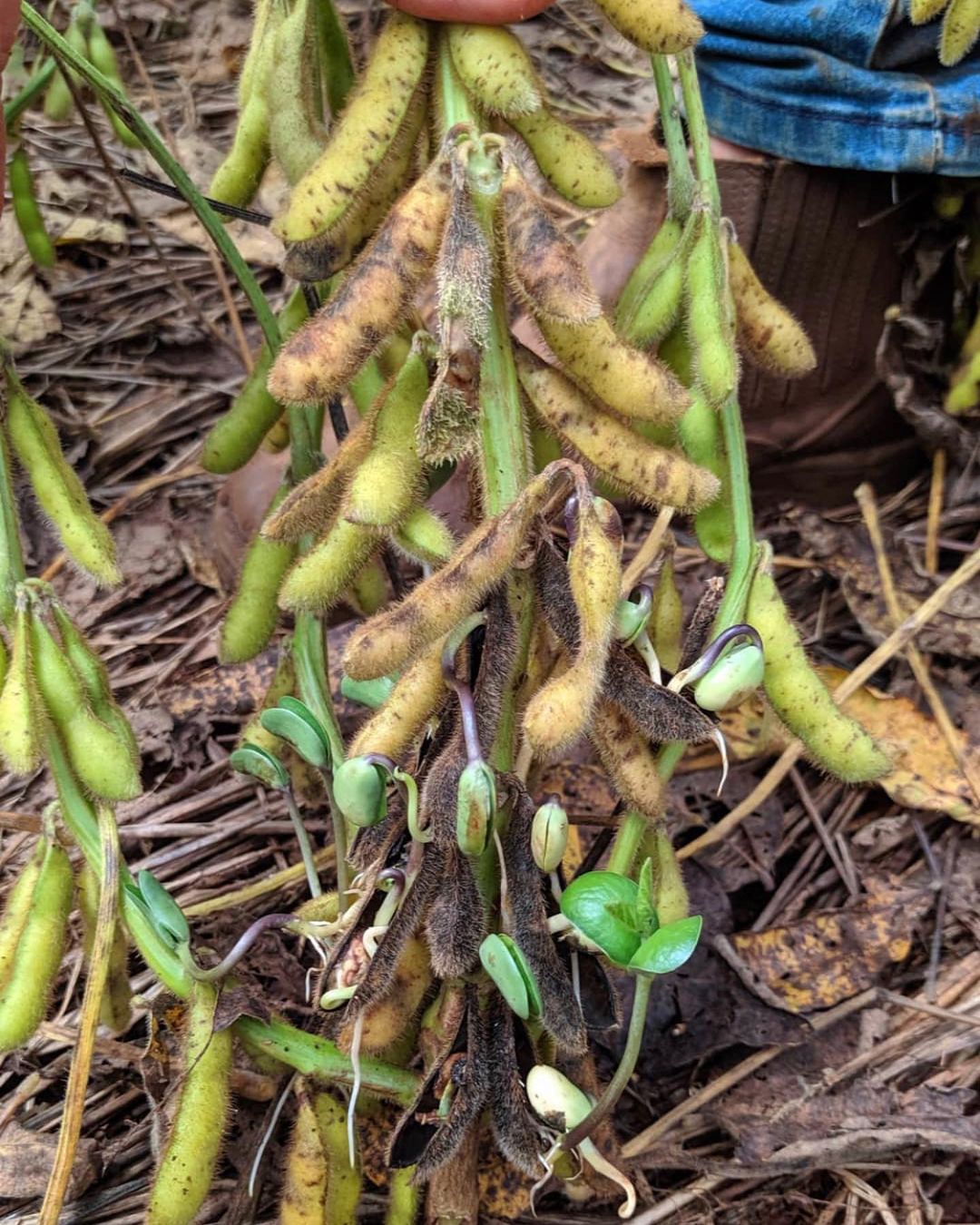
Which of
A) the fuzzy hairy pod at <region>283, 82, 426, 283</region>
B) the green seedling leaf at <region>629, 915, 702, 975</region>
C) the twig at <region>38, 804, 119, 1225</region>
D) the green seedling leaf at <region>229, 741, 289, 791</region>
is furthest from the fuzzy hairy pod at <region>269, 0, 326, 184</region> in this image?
the green seedling leaf at <region>629, 915, 702, 975</region>

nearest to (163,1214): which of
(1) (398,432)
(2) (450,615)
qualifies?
(2) (450,615)

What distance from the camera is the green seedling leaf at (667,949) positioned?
86 centimetres

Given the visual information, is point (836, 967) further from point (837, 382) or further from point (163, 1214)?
point (837, 382)

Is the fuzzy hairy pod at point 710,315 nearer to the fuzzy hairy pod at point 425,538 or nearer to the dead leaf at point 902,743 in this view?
the fuzzy hairy pod at point 425,538

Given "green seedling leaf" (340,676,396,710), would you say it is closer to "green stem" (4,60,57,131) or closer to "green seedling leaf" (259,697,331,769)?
"green seedling leaf" (259,697,331,769)

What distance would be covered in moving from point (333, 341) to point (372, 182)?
0.23 metres

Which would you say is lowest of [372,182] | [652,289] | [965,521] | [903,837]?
[903,837]

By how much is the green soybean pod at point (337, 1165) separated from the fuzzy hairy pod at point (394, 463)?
59 centimetres

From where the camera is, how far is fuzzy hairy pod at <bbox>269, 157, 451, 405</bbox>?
92 centimetres

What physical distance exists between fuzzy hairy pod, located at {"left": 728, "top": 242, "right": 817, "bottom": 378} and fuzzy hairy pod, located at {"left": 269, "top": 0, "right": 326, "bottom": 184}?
463 millimetres

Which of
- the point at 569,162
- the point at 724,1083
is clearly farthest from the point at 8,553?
the point at 724,1083

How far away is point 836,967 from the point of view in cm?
146

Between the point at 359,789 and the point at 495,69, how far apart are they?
2.05ft

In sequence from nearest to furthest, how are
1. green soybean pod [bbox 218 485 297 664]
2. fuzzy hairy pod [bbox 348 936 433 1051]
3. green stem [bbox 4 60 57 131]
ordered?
fuzzy hairy pod [bbox 348 936 433 1051] < green soybean pod [bbox 218 485 297 664] < green stem [bbox 4 60 57 131]
